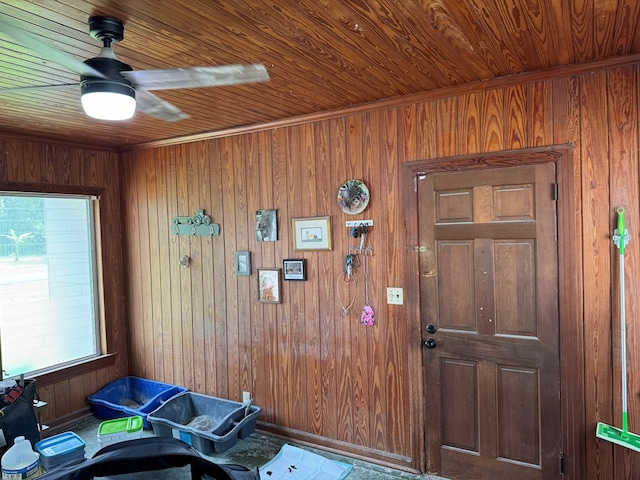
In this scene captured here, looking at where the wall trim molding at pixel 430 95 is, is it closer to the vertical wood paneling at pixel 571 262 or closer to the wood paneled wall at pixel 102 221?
the vertical wood paneling at pixel 571 262

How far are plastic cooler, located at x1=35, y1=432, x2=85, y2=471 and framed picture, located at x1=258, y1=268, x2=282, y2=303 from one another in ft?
5.08

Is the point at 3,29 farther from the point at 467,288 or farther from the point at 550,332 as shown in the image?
the point at 550,332

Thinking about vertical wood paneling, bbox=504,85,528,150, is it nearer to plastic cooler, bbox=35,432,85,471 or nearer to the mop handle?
the mop handle

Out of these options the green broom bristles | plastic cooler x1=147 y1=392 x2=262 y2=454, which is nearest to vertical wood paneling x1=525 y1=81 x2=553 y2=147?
the green broom bristles

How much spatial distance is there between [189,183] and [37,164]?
49.3 inches

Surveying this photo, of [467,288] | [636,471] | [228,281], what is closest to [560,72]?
[467,288]

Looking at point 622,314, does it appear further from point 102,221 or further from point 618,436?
point 102,221

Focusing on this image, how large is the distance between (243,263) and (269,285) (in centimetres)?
31

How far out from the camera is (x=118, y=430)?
2.99 meters

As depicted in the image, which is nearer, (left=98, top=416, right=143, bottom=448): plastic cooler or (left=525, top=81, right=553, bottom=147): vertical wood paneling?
(left=525, top=81, right=553, bottom=147): vertical wood paneling

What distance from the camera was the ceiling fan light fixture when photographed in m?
1.64

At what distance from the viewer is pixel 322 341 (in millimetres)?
3238

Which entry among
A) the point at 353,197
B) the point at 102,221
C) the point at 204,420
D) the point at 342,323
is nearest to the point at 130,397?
the point at 204,420

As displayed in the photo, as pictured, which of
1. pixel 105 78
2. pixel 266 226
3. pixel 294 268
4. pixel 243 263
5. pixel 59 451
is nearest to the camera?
pixel 105 78
